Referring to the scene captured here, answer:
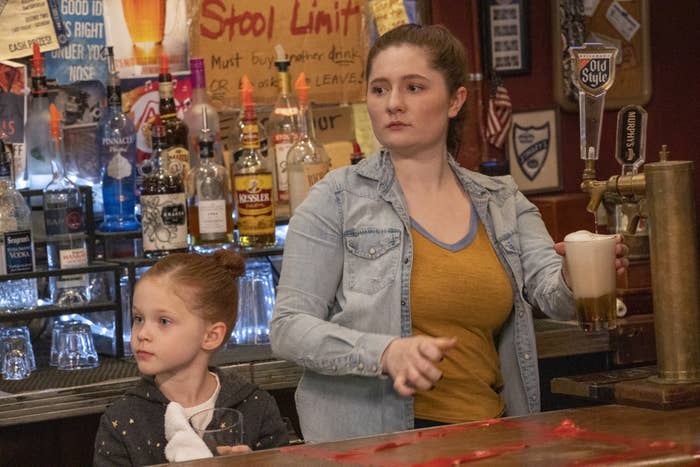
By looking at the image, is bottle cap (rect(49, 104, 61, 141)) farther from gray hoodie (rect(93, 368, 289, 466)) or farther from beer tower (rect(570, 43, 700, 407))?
beer tower (rect(570, 43, 700, 407))

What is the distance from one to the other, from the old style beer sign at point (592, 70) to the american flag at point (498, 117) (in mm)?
1676

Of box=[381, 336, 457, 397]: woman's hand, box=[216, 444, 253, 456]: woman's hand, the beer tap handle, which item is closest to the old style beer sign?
the beer tap handle

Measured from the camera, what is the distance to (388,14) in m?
3.98

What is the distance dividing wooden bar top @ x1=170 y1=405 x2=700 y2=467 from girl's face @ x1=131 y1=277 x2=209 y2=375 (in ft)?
1.69

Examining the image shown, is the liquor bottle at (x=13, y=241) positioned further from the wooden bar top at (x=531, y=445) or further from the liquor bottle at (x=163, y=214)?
the wooden bar top at (x=531, y=445)

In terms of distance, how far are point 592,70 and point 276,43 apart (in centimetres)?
180

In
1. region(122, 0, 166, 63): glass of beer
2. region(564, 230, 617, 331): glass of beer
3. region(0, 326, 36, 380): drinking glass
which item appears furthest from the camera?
region(122, 0, 166, 63): glass of beer

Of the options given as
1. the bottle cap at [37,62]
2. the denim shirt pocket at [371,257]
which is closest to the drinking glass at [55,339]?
the bottle cap at [37,62]

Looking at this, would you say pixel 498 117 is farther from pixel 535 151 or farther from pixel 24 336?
pixel 24 336

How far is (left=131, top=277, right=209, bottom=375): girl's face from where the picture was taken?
92.7 inches

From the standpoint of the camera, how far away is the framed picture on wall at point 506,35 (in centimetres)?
429

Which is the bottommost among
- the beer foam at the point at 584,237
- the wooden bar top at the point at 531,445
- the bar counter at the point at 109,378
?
the bar counter at the point at 109,378

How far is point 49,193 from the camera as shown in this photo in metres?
3.31

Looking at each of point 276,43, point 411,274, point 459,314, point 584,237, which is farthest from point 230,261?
point 276,43
